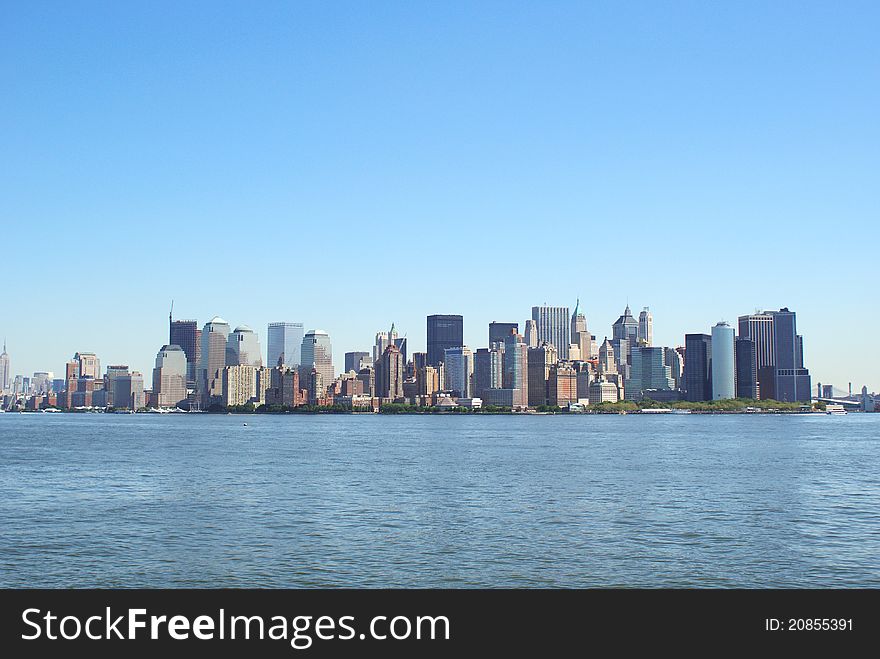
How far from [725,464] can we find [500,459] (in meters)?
13.9

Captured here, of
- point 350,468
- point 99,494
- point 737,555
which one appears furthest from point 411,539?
point 350,468

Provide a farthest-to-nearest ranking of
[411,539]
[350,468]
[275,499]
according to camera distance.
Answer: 1. [350,468]
2. [275,499]
3. [411,539]

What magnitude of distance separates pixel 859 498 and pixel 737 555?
16314 millimetres

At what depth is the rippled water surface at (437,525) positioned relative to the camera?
1941 centimetres

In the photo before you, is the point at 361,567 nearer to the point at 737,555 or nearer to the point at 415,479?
the point at 737,555

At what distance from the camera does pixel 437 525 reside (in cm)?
2630

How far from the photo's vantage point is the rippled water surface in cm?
1941

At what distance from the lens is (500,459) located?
5694cm

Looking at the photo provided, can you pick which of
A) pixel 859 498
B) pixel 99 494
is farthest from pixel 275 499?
pixel 859 498
